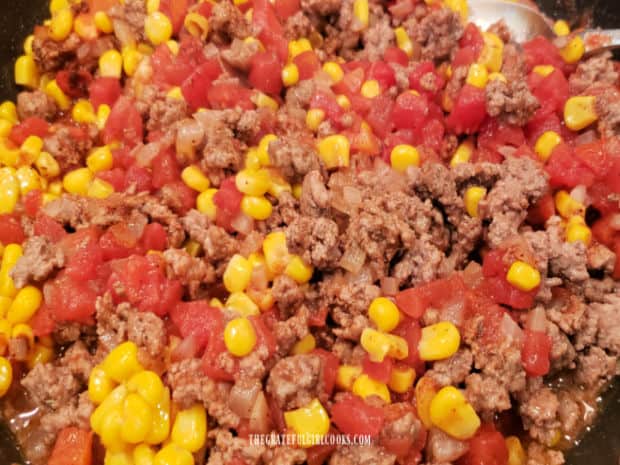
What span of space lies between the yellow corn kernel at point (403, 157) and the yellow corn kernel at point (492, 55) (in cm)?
97

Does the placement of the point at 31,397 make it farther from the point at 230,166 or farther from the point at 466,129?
the point at 466,129

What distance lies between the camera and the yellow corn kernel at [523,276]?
334 centimetres

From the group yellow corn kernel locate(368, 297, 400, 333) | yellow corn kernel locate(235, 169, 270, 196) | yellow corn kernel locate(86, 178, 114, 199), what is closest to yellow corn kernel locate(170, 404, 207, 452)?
yellow corn kernel locate(368, 297, 400, 333)

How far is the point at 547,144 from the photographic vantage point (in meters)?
4.00

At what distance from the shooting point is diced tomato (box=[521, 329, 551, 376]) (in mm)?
3400

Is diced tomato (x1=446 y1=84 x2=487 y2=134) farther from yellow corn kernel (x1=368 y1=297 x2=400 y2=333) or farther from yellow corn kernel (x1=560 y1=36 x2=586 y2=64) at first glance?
yellow corn kernel (x1=368 y1=297 x2=400 y2=333)

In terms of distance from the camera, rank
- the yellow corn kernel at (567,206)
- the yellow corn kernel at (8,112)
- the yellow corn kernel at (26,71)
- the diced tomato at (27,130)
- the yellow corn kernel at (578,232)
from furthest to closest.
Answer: the yellow corn kernel at (26,71)
the yellow corn kernel at (8,112)
the diced tomato at (27,130)
the yellow corn kernel at (567,206)
the yellow corn kernel at (578,232)

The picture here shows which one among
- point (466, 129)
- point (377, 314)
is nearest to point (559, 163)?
point (466, 129)

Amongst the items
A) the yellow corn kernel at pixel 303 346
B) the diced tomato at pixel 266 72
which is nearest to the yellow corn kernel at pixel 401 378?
the yellow corn kernel at pixel 303 346

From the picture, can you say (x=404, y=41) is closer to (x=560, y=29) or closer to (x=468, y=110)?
(x=468, y=110)

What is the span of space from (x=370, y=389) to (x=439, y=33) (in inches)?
112

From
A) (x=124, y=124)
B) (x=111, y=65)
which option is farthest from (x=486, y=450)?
(x=111, y=65)

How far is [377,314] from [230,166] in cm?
145

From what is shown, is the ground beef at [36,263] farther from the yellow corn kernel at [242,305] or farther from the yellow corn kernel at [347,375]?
the yellow corn kernel at [347,375]
